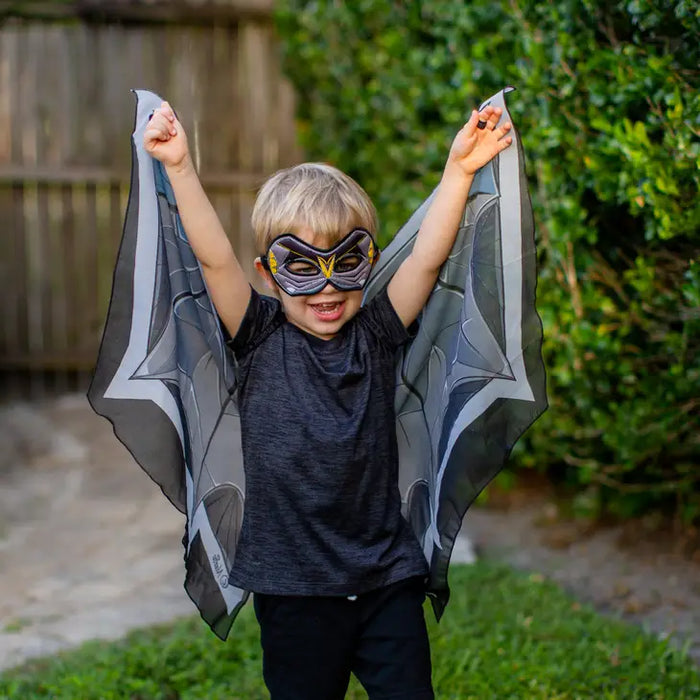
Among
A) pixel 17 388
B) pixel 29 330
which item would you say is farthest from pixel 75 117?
pixel 17 388

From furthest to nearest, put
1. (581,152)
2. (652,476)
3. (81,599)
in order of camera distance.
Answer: (652,476) < (81,599) < (581,152)

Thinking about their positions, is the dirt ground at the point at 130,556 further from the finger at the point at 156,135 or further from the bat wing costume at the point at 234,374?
the finger at the point at 156,135

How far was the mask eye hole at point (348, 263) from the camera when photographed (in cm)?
244

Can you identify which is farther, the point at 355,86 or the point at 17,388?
the point at 17,388

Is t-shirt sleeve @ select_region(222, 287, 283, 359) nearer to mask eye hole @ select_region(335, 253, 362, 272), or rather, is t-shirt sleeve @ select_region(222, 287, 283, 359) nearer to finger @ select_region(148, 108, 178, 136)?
mask eye hole @ select_region(335, 253, 362, 272)

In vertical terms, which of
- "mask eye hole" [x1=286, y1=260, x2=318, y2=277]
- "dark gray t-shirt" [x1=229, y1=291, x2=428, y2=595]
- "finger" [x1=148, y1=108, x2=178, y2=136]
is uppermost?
"finger" [x1=148, y1=108, x2=178, y2=136]

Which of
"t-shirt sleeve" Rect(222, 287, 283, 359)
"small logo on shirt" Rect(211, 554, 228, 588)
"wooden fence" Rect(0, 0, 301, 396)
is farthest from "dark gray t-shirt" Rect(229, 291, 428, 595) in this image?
"wooden fence" Rect(0, 0, 301, 396)

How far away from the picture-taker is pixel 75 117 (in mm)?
7879

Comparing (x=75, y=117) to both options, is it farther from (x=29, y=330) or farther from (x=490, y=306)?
(x=490, y=306)

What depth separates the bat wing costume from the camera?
248 centimetres

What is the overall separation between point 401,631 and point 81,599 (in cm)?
233

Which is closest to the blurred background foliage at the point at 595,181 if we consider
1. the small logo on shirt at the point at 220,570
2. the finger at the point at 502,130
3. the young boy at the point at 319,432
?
the finger at the point at 502,130

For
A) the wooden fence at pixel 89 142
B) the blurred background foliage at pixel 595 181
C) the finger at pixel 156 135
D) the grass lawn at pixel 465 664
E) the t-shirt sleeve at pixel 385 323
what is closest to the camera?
the finger at pixel 156 135

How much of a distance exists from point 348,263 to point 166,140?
527 millimetres
